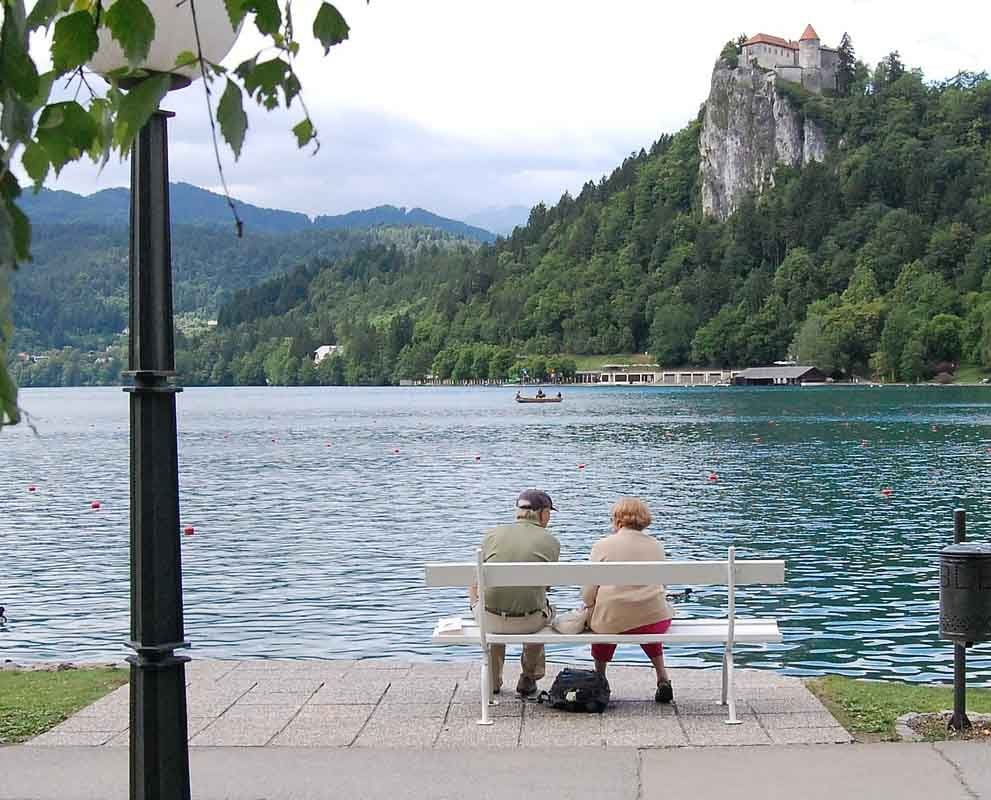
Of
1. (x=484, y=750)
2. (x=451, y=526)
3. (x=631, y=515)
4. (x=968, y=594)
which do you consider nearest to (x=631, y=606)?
(x=631, y=515)

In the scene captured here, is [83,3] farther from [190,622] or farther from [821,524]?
[821,524]

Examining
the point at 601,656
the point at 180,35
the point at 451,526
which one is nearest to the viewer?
the point at 180,35

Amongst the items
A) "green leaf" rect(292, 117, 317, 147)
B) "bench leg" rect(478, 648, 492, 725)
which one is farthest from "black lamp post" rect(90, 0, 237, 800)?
"bench leg" rect(478, 648, 492, 725)

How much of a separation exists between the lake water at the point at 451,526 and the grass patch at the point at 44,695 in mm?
5609

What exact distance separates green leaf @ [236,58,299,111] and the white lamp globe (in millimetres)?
1404

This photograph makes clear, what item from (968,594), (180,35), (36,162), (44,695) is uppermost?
(180,35)

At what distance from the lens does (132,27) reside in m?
2.64

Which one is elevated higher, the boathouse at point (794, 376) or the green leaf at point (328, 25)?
the green leaf at point (328, 25)

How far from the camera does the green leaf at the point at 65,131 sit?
2660 millimetres

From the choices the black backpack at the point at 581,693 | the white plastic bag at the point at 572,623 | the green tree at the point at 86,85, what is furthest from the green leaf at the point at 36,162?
the white plastic bag at the point at 572,623

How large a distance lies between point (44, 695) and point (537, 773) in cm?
414

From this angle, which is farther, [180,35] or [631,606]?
[631,606]

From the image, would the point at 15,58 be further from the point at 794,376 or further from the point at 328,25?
the point at 794,376

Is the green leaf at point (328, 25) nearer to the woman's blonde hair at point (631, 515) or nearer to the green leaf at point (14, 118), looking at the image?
the green leaf at point (14, 118)
